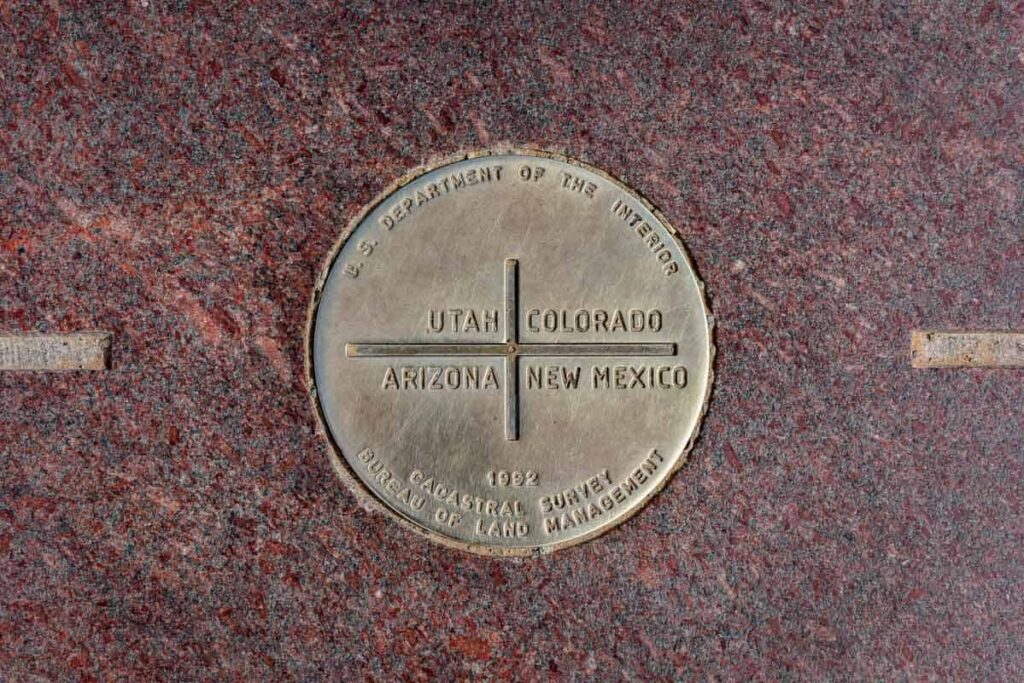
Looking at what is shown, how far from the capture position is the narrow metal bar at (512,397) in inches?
92.0

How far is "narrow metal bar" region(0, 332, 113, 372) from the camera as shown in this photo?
2393 millimetres

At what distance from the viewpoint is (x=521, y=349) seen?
2.35 metres

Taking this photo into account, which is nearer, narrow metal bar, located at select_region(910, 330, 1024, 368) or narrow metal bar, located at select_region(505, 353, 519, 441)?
narrow metal bar, located at select_region(505, 353, 519, 441)

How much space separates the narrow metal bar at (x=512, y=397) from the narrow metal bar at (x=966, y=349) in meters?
1.29

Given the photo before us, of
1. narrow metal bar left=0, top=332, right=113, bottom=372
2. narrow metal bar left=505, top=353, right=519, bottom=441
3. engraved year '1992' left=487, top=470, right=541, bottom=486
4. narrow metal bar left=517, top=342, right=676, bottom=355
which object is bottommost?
engraved year '1992' left=487, top=470, right=541, bottom=486

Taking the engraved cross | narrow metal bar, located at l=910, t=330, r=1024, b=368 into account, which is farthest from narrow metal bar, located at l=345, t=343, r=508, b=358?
narrow metal bar, located at l=910, t=330, r=1024, b=368

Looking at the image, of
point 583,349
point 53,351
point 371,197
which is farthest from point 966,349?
point 53,351

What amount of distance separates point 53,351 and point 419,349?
1.16 meters

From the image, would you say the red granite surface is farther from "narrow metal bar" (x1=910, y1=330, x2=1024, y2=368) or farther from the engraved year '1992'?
the engraved year '1992'

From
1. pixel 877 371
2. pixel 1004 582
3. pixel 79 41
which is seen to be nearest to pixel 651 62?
pixel 877 371

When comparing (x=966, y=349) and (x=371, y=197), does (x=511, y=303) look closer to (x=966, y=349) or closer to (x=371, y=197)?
(x=371, y=197)

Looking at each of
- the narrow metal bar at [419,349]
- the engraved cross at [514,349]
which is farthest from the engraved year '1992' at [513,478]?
the narrow metal bar at [419,349]

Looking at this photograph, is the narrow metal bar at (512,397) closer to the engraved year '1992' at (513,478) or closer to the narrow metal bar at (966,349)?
the engraved year '1992' at (513,478)

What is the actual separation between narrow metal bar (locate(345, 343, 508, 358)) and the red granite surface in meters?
0.23
